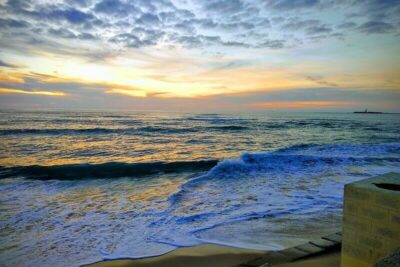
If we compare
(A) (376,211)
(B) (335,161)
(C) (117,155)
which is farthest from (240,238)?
(C) (117,155)

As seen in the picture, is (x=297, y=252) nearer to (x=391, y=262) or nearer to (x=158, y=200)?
(x=391, y=262)

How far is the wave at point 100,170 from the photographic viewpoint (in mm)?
13031

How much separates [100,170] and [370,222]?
506 inches

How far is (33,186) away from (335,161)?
Answer: 568 inches

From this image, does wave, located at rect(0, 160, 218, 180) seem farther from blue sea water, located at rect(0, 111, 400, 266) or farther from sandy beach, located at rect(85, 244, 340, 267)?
sandy beach, located at rect(85, 244, 340, 267)

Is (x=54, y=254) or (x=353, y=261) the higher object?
(x=353, y=261)

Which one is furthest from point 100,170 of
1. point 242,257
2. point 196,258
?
point 242,257

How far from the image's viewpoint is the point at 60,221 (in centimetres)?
718

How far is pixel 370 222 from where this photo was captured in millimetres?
3295

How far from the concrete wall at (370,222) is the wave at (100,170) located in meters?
10.7

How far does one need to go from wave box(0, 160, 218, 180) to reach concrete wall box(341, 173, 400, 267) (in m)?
10.7

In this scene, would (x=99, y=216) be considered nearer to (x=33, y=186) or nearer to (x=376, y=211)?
(x=33, y=186)

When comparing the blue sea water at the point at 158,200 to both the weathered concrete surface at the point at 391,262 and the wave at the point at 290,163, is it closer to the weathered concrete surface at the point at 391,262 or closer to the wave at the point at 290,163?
the wave at the point at 290,163

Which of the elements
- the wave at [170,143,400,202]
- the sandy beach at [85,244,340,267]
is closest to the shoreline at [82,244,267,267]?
the sandy beach at [85,244,340,267]
